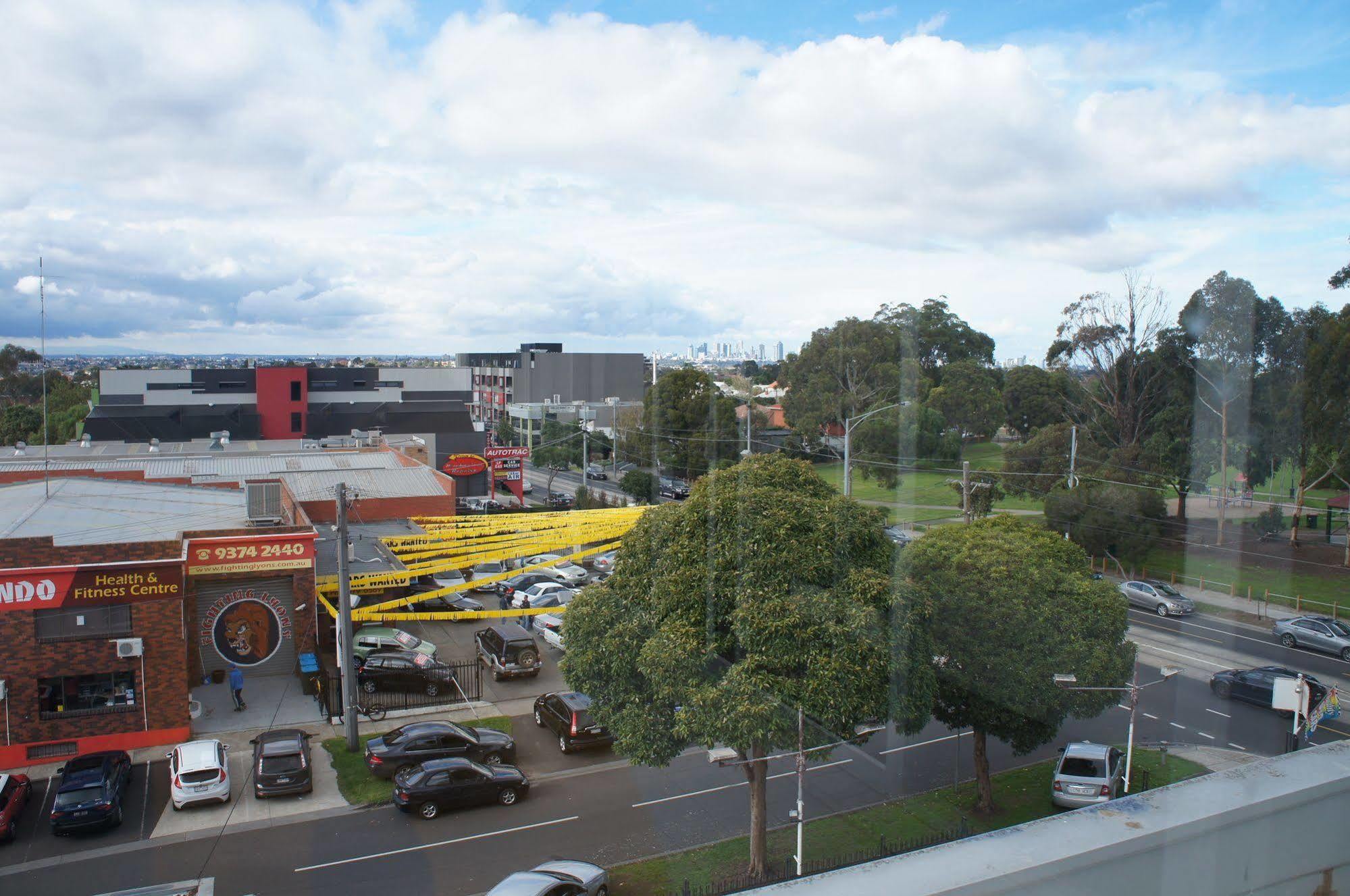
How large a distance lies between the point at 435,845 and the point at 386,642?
5.90 metres

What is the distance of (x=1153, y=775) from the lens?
9586mm

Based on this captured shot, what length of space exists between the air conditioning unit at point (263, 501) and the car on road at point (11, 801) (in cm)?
531

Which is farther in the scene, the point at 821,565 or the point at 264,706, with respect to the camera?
the point at 264,706

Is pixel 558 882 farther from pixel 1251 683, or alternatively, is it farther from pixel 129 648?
pixel 1251 683

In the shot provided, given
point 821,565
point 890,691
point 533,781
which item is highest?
point 821,565

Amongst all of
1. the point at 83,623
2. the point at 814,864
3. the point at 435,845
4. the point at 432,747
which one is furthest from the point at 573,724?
the point at 83,623

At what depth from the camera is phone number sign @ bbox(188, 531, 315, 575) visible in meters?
11.8

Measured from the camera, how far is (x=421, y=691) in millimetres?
12117

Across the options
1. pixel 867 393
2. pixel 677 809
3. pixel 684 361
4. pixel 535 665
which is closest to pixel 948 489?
pixel 867 393

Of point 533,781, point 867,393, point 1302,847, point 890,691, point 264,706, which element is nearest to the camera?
point 1302,847

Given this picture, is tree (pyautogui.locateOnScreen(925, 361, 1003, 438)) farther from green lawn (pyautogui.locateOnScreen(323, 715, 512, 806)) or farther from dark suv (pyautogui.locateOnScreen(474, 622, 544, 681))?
green lawn (pyautogui.locateOnScreen(323, 715, 512, 806))

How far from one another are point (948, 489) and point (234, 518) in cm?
1663

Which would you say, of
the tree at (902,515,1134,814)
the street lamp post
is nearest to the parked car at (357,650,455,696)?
the tree at (902,515,1134,814)

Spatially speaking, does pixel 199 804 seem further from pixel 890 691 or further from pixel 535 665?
pixel 890 691
